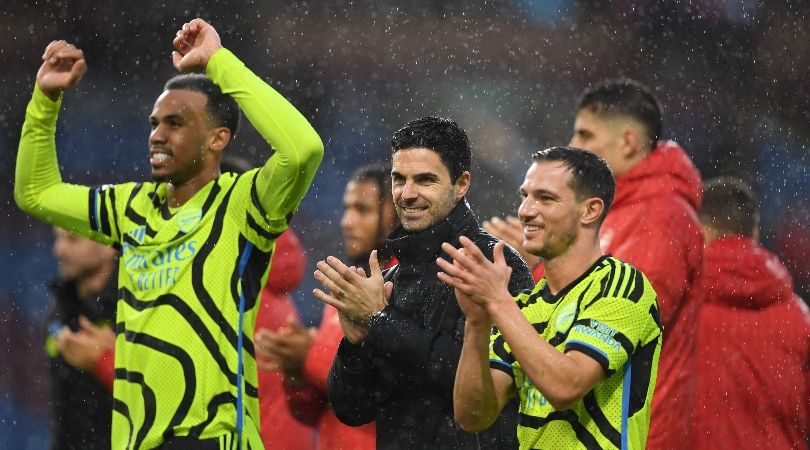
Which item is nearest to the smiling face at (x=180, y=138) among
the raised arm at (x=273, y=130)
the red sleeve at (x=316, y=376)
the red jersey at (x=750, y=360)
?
the raised arm at (x=273, y=130)

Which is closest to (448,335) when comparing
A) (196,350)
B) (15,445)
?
(196,350)

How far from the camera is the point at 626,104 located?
Answer: 18.0 feet

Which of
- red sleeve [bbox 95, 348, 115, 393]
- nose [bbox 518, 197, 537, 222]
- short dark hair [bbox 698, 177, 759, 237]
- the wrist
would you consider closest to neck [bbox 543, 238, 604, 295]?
nose [bbox 518, 197, 537, 222]

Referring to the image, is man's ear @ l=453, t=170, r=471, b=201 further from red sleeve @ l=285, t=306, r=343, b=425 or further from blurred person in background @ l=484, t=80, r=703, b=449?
red sleeve @ l=285, t=306, r=343, b=425

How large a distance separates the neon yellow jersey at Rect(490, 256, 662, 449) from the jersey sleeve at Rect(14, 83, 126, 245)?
1682 mm

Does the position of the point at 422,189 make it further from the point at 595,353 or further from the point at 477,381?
the point at 595,353

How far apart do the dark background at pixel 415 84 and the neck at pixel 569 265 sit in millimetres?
6464

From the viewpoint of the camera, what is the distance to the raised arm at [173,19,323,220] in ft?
13.0

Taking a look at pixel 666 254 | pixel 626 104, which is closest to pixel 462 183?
pixel 666 254

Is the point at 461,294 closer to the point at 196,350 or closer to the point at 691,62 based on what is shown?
the point at 196,350

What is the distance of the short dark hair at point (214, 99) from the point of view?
14.4 ft

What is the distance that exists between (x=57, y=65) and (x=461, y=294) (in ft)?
6.50

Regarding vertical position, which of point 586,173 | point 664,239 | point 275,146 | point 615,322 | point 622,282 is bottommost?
point 615,322

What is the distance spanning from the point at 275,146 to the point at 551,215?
0.96 metres
